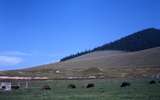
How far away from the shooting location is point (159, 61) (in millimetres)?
143750

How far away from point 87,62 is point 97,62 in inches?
214

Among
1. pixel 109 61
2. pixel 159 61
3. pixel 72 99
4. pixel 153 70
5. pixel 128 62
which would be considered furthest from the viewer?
pixel 109 61

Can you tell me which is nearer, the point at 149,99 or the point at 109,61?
the point at 149,99

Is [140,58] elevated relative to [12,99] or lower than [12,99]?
elevated

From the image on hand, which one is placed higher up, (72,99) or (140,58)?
(140,58)

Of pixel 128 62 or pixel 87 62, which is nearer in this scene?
pixel 128 62

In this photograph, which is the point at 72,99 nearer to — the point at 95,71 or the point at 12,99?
the point at 12,99

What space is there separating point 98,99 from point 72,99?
2.35 metres

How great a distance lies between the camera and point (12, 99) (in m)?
36.2

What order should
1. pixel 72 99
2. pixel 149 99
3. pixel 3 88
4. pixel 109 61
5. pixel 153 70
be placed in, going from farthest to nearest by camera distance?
pixel 109 61 → pixel 153 70 → pixel 3 88 → pixel 72 99 → pixel 149 99

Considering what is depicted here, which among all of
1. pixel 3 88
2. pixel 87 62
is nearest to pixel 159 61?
pixel 87 62

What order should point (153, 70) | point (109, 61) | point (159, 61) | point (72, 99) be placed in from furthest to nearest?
1. point (109, 61)
2. point (159, 61)
3. point (153, 70)
4. point (72, 99)

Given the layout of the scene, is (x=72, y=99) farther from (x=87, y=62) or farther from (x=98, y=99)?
(x=87, y=62)

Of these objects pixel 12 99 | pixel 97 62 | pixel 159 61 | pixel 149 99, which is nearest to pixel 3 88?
pixel 12 99
